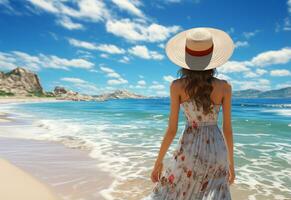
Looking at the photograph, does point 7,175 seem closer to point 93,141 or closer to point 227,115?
point 227,115

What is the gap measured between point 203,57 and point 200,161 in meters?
0.97

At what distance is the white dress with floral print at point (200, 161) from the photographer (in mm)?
3066

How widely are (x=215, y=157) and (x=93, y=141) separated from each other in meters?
10.1

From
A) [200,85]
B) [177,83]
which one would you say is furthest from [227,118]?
[177,83]

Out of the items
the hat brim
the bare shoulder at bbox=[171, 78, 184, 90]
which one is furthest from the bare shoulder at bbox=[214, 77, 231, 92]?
the bare shoulder at bbox=[171, 78, 184, 90]

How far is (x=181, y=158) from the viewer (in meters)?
3.15

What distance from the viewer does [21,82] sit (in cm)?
12812

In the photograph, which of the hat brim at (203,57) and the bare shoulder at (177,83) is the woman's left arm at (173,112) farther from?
the hat brim at (203,57)

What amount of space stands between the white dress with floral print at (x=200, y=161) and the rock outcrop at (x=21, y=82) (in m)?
Result: 119

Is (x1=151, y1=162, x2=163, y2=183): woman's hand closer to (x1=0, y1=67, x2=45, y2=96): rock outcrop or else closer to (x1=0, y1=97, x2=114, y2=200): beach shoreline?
(x1=0, y1=97, x2=114, y2=200): beach shoreline

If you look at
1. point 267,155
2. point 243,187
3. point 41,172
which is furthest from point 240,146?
point 41,172

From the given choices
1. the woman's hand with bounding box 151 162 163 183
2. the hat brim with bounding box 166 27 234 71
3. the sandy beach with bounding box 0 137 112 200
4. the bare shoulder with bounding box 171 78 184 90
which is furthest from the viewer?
the sandy beach with bounding box 0 137 112 200

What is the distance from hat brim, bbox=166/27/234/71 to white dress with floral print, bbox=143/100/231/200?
14.2 inches

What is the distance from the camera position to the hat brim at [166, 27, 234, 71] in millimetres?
2902
